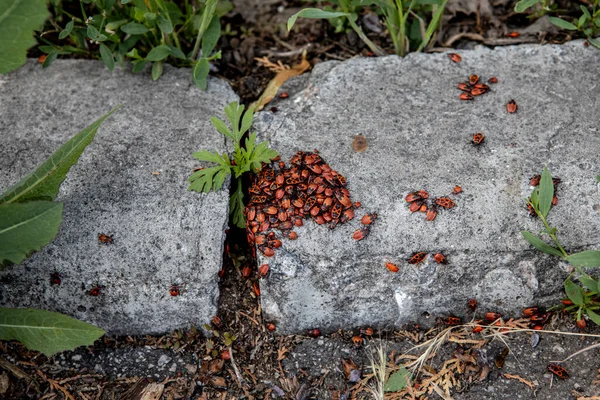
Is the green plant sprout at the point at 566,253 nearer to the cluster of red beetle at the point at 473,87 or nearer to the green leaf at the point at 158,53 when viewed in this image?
the cluster of red beetle at the point at 473,87

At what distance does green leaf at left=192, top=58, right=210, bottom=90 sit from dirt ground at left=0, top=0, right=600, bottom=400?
95cm

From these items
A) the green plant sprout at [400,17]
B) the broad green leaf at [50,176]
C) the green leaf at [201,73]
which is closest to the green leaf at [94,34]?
the green leaf at [201,73]

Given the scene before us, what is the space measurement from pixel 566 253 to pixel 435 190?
754 mm

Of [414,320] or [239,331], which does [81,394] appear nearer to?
[239,331]

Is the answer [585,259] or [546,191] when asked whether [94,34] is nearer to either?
[546,191]

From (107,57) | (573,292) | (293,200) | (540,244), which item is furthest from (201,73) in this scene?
(573,292)

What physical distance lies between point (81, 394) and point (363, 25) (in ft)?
9.64

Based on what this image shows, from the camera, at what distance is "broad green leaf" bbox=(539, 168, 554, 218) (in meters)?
3.11

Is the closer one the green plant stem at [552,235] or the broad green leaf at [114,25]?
the green plant stem at [552,235]

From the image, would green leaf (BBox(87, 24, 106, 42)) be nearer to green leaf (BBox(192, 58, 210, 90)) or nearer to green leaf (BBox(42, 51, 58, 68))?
green leaf (BBox(42, 51, 58, 68))

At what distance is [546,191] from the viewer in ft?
10.2

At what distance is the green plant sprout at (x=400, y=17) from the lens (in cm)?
358

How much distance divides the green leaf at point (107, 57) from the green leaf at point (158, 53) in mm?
214

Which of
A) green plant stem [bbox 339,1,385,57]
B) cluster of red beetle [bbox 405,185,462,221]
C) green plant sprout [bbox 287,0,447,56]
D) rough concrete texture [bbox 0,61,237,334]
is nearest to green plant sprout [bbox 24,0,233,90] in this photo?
rough concrete texture [bbox 0,61,237,334]
